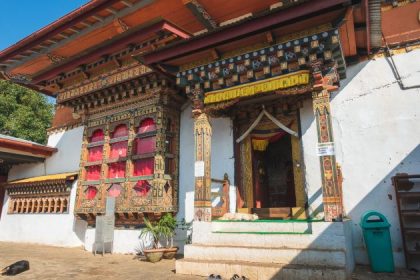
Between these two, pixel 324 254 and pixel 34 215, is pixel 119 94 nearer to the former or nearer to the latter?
pixel 34 215

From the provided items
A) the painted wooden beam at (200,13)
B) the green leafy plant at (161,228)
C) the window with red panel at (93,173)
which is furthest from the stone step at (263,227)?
the painted wooden beam at (200,13)

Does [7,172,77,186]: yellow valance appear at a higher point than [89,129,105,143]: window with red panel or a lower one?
lower

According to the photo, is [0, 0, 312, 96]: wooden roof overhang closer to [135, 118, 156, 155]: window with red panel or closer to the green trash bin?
[135, 118, 156, 155]: window with red panel

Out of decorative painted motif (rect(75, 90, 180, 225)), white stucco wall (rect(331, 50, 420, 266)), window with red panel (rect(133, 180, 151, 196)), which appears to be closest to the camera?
white stucco wall (rect(331, 50, 420, 266))

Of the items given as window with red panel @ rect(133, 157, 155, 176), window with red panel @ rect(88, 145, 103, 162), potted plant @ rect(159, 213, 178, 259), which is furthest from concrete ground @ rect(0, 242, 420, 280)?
window with red panel @ rect(88, 145, 103, 162)

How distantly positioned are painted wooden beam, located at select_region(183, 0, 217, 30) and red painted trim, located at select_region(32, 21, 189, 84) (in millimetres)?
563

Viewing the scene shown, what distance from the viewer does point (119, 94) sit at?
861cm

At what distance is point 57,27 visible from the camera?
8.17 metres

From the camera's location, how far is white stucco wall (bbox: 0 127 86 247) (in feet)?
31.1

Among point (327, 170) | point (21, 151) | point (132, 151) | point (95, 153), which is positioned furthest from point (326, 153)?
point (21, 151)

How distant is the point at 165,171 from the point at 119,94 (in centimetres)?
275

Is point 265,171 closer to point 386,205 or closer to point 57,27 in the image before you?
point 386,205

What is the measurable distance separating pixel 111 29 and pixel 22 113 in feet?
39.8

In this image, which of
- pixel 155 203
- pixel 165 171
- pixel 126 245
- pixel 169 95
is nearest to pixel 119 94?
pixel 169 95
